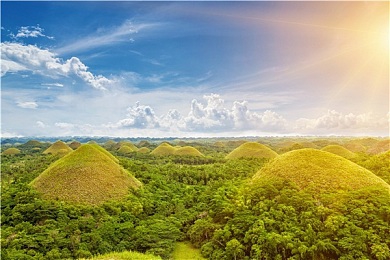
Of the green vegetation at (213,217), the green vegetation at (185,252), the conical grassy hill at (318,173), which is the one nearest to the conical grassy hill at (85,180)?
the green vegetation at (213,217)

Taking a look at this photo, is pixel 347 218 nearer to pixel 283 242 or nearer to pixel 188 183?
pixel 283 242

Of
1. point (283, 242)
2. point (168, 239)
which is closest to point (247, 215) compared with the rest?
point (283, 242)

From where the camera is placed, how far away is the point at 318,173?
19500 mm

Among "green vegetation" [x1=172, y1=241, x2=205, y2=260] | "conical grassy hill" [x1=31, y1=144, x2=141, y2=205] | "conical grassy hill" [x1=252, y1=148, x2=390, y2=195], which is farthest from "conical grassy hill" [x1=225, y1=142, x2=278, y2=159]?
"green vegetation" [x1=172, y1=241, x2=205, y2=260]

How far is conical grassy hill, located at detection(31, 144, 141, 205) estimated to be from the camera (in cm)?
2038

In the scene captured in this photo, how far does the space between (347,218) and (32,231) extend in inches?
639

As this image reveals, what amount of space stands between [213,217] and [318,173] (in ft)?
24.9

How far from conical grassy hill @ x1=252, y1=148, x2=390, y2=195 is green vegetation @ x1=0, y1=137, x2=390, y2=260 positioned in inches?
2.6

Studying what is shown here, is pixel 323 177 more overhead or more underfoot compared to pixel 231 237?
more overhead

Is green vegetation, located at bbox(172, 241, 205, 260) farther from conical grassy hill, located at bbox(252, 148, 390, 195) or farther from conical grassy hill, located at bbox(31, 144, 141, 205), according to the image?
conical grassy hill, located at bbox(31, 144, 141, 205)

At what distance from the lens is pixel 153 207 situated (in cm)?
2114

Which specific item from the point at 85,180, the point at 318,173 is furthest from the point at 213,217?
the point at 85,180

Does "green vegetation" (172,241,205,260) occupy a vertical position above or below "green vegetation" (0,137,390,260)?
below

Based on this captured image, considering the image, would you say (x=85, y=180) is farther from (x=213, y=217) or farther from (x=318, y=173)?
(x=318, y=173)
